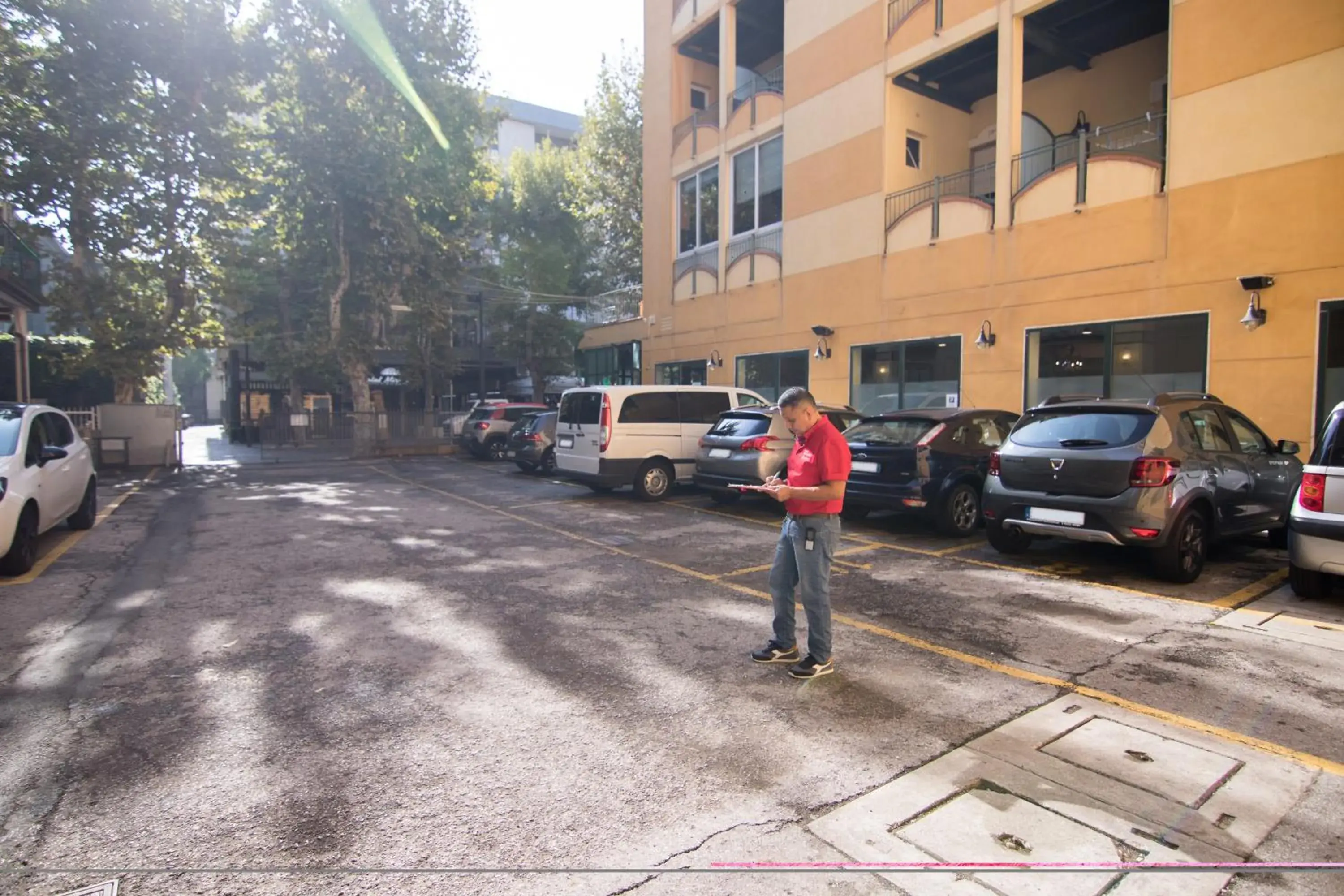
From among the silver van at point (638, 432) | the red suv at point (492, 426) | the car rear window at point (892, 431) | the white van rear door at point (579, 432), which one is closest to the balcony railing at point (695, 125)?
the red suv at point (492, 426)

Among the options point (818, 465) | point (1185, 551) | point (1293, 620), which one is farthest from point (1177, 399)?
point (818, 465)

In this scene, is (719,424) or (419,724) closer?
(419,724)

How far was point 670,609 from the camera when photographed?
5973 millimetres

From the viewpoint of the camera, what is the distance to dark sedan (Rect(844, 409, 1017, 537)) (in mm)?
8781

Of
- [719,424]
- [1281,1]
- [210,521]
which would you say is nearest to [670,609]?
[719,424]

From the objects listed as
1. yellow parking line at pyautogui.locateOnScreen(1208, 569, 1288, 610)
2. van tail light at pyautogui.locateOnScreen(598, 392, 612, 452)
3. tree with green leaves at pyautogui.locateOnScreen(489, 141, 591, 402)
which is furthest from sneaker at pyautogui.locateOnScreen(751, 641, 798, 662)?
tree with green leaves at pyautogui.locateOnScreen(489, 141, 591, 402)

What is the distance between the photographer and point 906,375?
1506 cm

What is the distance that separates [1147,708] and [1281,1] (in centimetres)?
1126

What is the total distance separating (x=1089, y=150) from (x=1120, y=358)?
4196 millimetres

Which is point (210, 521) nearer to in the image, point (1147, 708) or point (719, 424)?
point (719, 424)

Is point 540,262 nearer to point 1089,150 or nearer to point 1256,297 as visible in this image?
point 1089,150

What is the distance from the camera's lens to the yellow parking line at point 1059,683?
351cm

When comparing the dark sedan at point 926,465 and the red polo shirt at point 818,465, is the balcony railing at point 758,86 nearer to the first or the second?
the dark sedan at point 926,465

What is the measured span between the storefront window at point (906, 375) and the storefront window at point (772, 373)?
1577mm
